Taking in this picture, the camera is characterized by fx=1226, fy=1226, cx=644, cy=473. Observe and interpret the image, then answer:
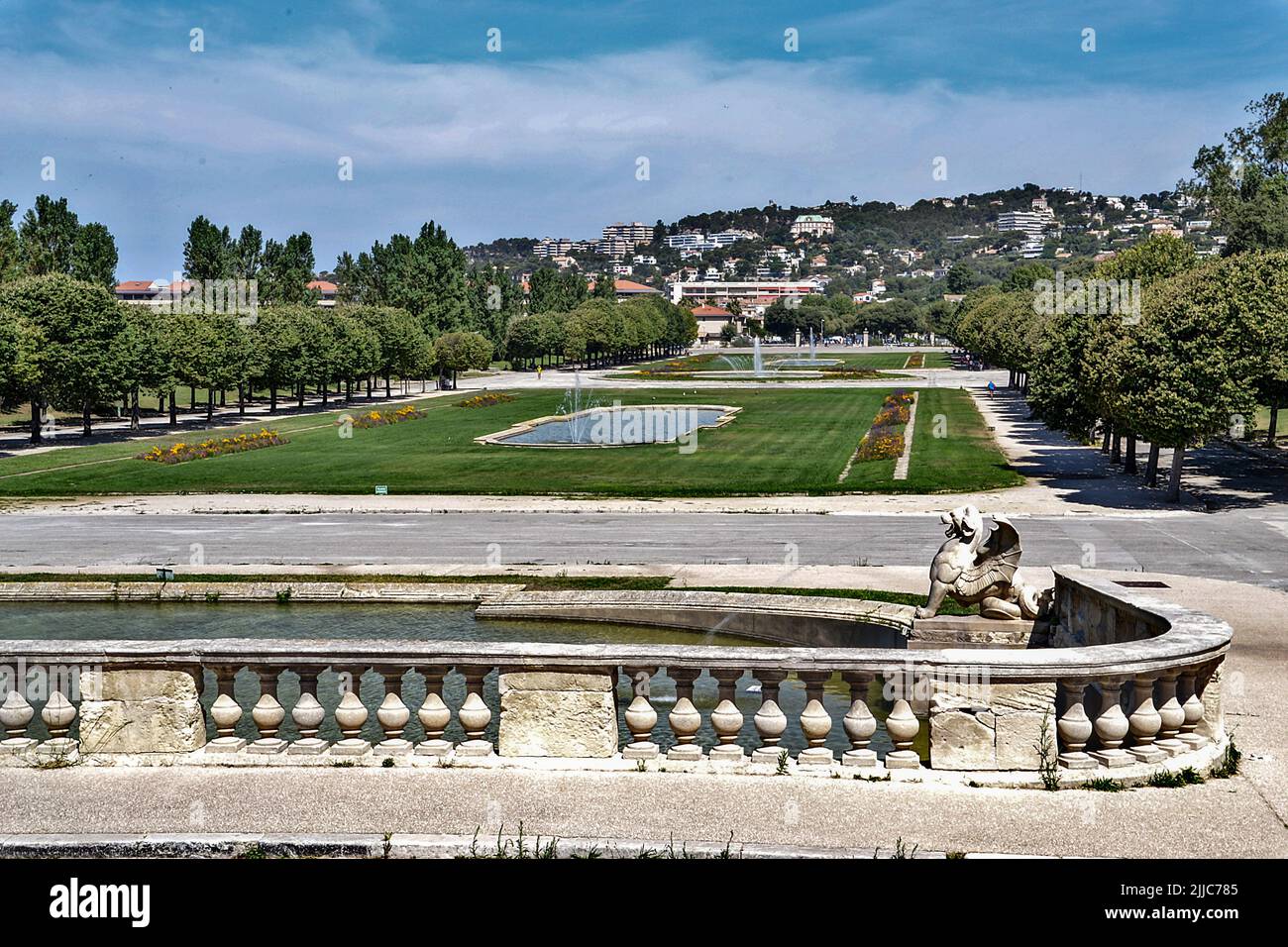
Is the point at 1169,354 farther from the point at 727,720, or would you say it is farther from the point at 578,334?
the point at 578,334

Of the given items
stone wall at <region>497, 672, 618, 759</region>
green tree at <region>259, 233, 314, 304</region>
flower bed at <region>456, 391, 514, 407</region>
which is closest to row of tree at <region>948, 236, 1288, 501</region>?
stone wall at <region>497, 672, 618, 759</region>

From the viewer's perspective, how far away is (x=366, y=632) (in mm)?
22281

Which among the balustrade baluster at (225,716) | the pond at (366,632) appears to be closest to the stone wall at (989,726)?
the pond at (366,632)

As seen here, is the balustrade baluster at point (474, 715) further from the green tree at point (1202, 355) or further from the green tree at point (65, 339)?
the green tree at point (65, 339)

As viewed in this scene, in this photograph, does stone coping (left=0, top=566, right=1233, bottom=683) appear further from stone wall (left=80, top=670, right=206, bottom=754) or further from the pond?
the pond

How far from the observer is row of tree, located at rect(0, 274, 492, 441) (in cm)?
7025

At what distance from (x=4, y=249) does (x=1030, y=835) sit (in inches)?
3650

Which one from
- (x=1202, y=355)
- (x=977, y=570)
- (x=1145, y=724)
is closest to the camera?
(x=1145, y=724)

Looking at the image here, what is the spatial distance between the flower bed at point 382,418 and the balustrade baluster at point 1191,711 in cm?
7455

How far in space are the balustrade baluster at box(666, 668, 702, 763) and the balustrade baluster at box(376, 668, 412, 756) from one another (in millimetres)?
2309

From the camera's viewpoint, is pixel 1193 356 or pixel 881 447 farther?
pixel 881 447

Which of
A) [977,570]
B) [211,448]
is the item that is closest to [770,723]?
[977,570]

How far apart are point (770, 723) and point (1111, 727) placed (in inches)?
116
